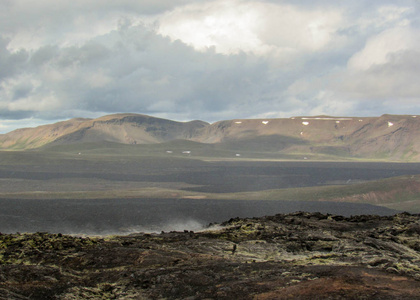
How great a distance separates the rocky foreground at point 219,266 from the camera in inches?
670

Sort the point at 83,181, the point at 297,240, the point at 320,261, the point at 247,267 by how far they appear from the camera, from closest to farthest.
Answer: the point at 247,267 → the point at 320,261 → the point at 297,240 → the point at 83,181

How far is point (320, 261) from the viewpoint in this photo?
23.0 metres

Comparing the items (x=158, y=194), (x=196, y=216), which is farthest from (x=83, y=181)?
(x=196, y=216)

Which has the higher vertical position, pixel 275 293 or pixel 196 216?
pixel 275 293

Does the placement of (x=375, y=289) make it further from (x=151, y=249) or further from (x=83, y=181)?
(x=83, y=181)

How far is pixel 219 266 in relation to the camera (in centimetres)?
2122

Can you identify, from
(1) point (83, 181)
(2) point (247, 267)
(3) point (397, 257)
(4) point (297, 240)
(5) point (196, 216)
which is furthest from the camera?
(1) point (83, 181)

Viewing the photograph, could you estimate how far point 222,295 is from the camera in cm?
1700

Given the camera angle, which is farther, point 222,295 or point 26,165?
point 26,165

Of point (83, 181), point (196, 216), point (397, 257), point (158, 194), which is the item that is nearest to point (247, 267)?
point (397, 257)

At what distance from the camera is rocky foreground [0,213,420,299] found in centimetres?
1702

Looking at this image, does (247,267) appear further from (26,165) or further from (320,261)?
(26,165)

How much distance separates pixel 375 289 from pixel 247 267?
6.10m

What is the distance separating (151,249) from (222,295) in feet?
33.0
